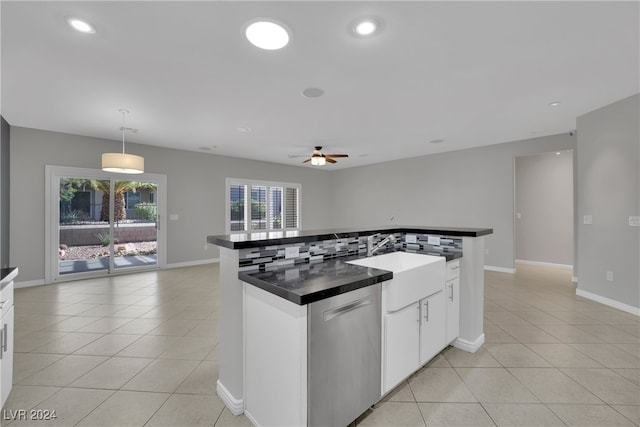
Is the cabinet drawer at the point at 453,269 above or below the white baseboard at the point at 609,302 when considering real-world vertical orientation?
above

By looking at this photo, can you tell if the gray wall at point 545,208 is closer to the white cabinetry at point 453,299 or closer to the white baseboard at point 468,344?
the white baseboard at point 468,344

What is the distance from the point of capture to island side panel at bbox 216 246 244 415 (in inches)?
67.3

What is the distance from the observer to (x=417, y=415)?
5.54 feet

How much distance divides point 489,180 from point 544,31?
14.2ft

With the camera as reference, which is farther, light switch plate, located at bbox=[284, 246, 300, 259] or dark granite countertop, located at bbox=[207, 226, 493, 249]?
light switch plate, located at bbox=[284, 246, 300, 259]

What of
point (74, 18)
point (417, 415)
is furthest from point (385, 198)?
point (74, 18)

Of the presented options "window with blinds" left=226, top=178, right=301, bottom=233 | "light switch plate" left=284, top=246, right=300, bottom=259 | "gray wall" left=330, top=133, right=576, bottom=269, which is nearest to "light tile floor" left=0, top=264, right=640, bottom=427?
"light switch plate" left=284, top=246, right=300, bottom=259

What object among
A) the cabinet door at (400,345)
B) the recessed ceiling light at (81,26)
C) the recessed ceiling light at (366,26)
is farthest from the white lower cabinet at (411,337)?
the recessed ceiling light at (81,26)

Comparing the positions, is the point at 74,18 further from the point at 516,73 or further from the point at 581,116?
the point at 581,116

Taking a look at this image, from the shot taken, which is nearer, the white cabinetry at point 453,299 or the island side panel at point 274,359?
the island side panel at point 274,359

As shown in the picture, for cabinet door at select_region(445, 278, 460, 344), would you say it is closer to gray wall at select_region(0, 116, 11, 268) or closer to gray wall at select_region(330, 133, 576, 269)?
gray wall at select_region(330, 133, 576, 269)

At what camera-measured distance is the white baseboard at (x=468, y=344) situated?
2434 mm

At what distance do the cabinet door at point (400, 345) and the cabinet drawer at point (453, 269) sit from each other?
0.56 m

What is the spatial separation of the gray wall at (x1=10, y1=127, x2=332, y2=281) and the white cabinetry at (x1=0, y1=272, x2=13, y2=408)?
156 inches
